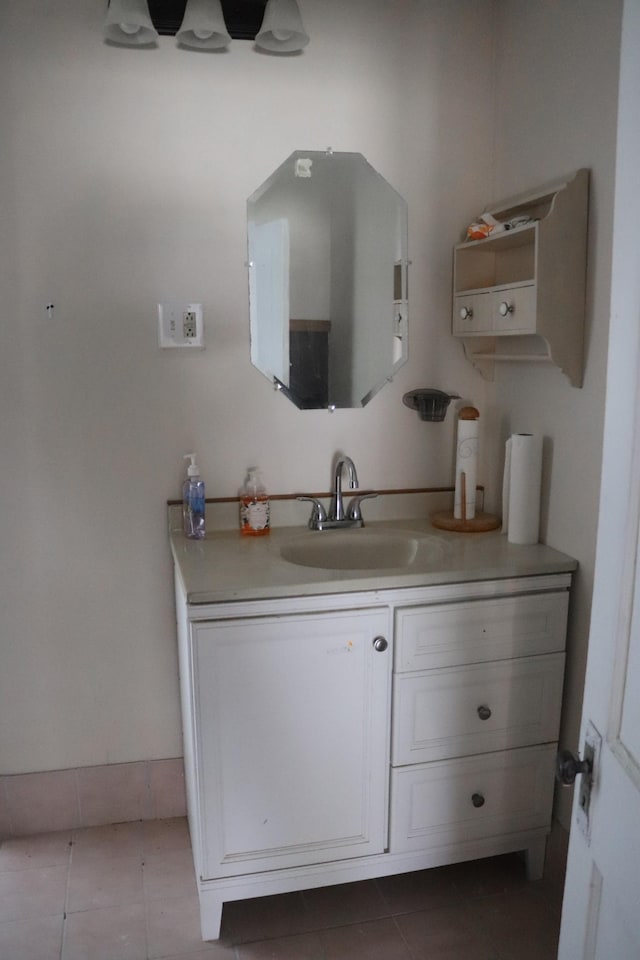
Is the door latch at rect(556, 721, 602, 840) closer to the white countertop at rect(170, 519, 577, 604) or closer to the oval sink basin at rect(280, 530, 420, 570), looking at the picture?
the white countertop at rect(170, 519, 577, 604)

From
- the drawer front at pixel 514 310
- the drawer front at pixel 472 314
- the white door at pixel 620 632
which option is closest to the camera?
the white door at pixel 620 632

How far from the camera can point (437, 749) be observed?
1784 mm

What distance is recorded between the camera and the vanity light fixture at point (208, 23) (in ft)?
5.84

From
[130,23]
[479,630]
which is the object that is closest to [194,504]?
[479,630]

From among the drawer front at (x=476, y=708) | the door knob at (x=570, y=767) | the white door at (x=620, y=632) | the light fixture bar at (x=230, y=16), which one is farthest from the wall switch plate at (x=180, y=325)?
the door knob at (x=570, y=767)

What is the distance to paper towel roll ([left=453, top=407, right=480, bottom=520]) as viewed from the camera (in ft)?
6.88

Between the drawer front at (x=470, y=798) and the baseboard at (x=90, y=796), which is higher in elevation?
the drawer front at (x=470, y=798)

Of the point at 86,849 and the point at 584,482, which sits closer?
the point at 584,482

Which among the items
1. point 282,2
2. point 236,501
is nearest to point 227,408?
point 236,501

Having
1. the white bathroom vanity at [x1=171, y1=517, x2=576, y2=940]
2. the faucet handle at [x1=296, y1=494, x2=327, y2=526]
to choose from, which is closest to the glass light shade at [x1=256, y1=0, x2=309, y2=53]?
the faucet handle at [x1=296, y1=494, x2=327, y2=526]

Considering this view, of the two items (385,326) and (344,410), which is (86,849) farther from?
(385,326)

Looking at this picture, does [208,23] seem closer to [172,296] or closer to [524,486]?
[172,296]

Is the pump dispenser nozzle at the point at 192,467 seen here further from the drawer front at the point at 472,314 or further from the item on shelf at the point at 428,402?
the drawer front at the point at 472,314

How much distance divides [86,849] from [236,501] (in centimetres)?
100
